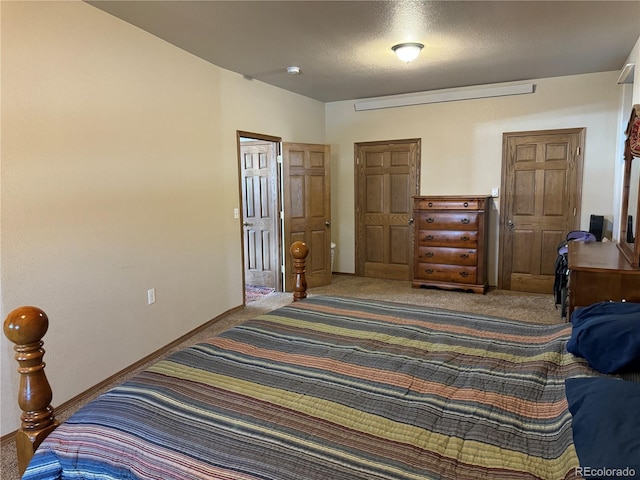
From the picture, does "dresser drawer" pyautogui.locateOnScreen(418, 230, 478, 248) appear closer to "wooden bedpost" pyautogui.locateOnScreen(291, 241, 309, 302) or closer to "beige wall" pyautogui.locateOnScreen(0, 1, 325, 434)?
"beige wall" pyautogui.locateOnScreen(0, 1, 325, 434)

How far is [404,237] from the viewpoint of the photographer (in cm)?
613

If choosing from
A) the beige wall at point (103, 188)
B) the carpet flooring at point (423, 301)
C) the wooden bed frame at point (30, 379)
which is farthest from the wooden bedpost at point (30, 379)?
the carpet flooring at point (423, 301)

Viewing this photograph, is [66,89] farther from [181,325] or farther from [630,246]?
[630,246]

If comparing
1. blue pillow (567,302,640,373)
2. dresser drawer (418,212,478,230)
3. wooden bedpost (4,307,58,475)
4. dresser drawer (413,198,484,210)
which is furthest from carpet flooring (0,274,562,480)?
blue pillow (567,302,640,373)

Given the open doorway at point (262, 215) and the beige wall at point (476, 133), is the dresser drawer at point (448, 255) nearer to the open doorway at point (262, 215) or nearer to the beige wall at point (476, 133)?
the beige wall at point (476, 133)

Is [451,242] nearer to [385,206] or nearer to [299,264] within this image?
[385,206]

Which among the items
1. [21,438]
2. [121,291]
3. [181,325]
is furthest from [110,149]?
[21,438]

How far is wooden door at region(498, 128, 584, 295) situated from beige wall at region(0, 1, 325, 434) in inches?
139

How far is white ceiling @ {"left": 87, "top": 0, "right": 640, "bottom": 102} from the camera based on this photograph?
2.97 meters

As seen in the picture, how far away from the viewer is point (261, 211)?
570 centimetres

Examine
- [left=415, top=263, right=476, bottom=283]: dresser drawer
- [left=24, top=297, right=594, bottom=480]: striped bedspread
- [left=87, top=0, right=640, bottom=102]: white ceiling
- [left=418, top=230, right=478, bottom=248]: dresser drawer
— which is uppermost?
[left=87, top=0, right=640, bottom=102]: white ceiling

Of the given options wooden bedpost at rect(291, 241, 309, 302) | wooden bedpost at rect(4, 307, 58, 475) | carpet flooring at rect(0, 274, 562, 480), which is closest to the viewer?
wooden bedpost at rect(4, 307, 58, 475)

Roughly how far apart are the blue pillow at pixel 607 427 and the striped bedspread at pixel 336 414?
0.05 meters

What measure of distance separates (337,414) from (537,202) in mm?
4868
